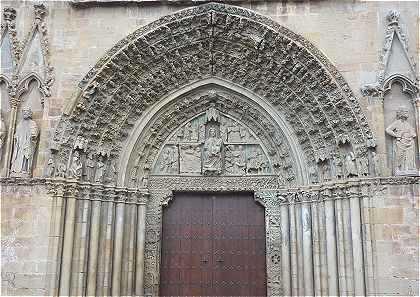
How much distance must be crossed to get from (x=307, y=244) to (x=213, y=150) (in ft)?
7.62

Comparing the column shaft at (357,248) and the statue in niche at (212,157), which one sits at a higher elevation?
the statue in niche at (212,157)

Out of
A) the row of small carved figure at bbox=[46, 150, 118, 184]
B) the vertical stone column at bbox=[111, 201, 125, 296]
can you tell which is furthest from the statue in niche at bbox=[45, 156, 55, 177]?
the vertical stone column at bbox=[111, 201, 125, 296]

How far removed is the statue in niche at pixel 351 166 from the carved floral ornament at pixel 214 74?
11 centimetres

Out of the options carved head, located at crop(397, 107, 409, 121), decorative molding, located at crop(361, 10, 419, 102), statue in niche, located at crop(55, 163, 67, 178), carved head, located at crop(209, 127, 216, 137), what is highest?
decorative molding, located at crop(361, 10, 419, 102)

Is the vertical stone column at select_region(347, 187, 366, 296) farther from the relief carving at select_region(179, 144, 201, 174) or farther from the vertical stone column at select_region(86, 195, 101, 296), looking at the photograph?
the vertical stone column at select_region(86, 195, 101, 296)

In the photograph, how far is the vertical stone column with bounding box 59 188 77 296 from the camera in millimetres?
6953

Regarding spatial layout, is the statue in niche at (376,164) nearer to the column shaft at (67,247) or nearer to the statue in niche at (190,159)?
the statue in niche at (190,159)

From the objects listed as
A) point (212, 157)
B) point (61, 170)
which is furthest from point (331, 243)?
point (61, 170)

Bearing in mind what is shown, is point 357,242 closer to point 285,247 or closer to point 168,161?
point 285,247

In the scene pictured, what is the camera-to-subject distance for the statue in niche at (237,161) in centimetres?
839

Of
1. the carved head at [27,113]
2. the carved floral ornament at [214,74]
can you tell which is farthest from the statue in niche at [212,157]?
the carved head at [27,113]

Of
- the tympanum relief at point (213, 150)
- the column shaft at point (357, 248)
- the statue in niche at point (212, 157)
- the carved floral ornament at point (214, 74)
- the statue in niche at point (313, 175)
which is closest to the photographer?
the column shaft at point (357, 248)

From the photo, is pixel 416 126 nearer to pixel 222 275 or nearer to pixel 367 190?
pixel 367 190

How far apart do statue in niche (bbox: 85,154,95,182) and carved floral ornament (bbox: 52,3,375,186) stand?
12 cm
